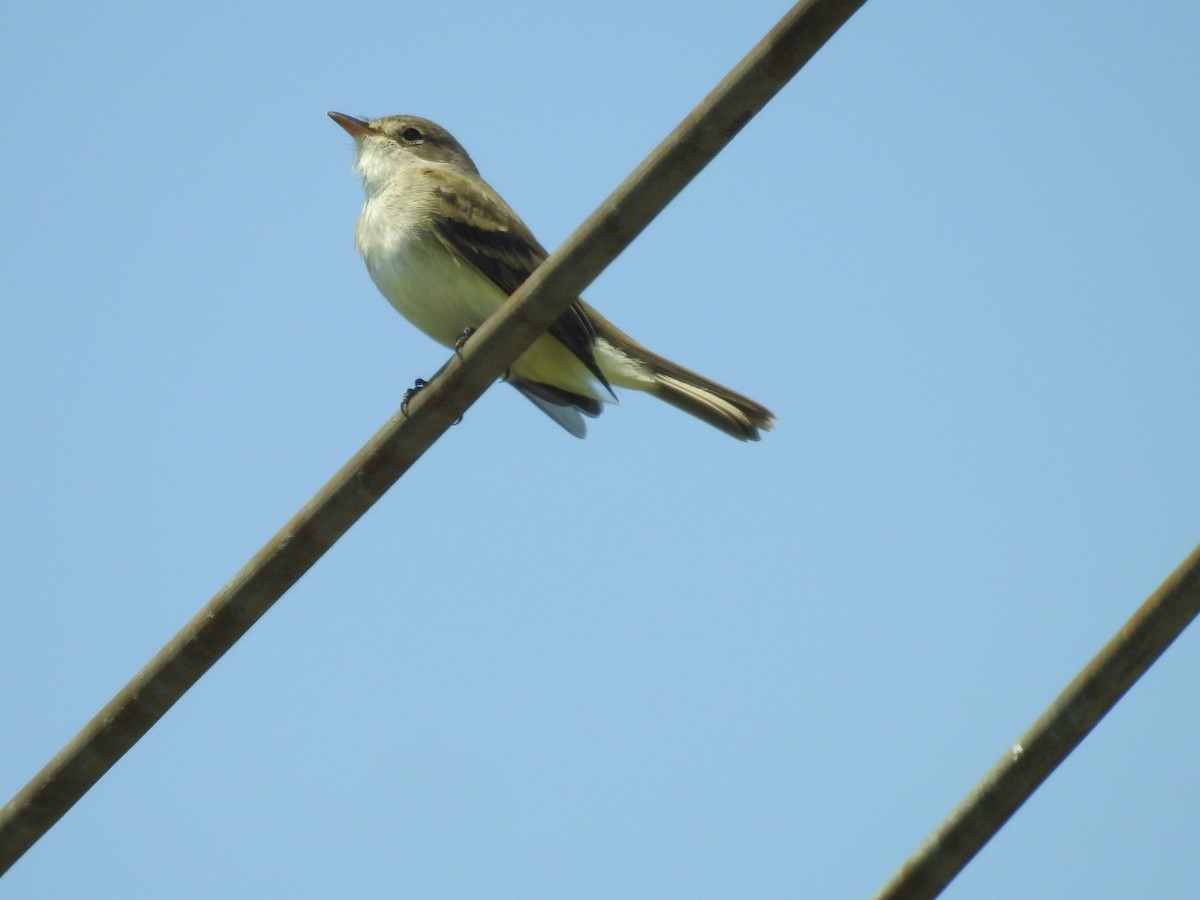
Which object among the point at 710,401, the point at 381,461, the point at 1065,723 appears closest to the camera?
the point at 1065,723

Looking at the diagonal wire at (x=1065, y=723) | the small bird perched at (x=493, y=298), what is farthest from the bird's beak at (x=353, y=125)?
the diagonal wire at (x=1065, y=723)

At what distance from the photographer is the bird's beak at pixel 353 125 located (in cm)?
842

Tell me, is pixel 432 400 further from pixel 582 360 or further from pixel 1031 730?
pixel 582 360

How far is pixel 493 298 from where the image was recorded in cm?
695

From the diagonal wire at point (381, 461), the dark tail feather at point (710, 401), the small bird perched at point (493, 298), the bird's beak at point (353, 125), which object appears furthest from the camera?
the bird's beak at point (353, 125)

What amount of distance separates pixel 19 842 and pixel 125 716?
0.52 metres

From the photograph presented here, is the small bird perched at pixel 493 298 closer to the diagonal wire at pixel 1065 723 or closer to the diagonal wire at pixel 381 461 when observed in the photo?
the diagonal wire at pixel 381 461

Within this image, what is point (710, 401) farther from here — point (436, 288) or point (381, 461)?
point (381, 461)

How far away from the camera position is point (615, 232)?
3598 mm

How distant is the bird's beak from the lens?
27.6ft

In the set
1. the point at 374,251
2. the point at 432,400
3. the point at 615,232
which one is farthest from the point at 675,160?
the point at 374,251

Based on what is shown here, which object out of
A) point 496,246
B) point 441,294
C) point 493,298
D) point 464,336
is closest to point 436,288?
point 441,294

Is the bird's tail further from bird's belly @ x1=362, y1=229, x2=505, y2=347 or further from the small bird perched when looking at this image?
bird's belly @ x1=362, y1=229, x2=505, y2=347

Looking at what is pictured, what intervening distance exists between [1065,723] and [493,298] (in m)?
4.34
